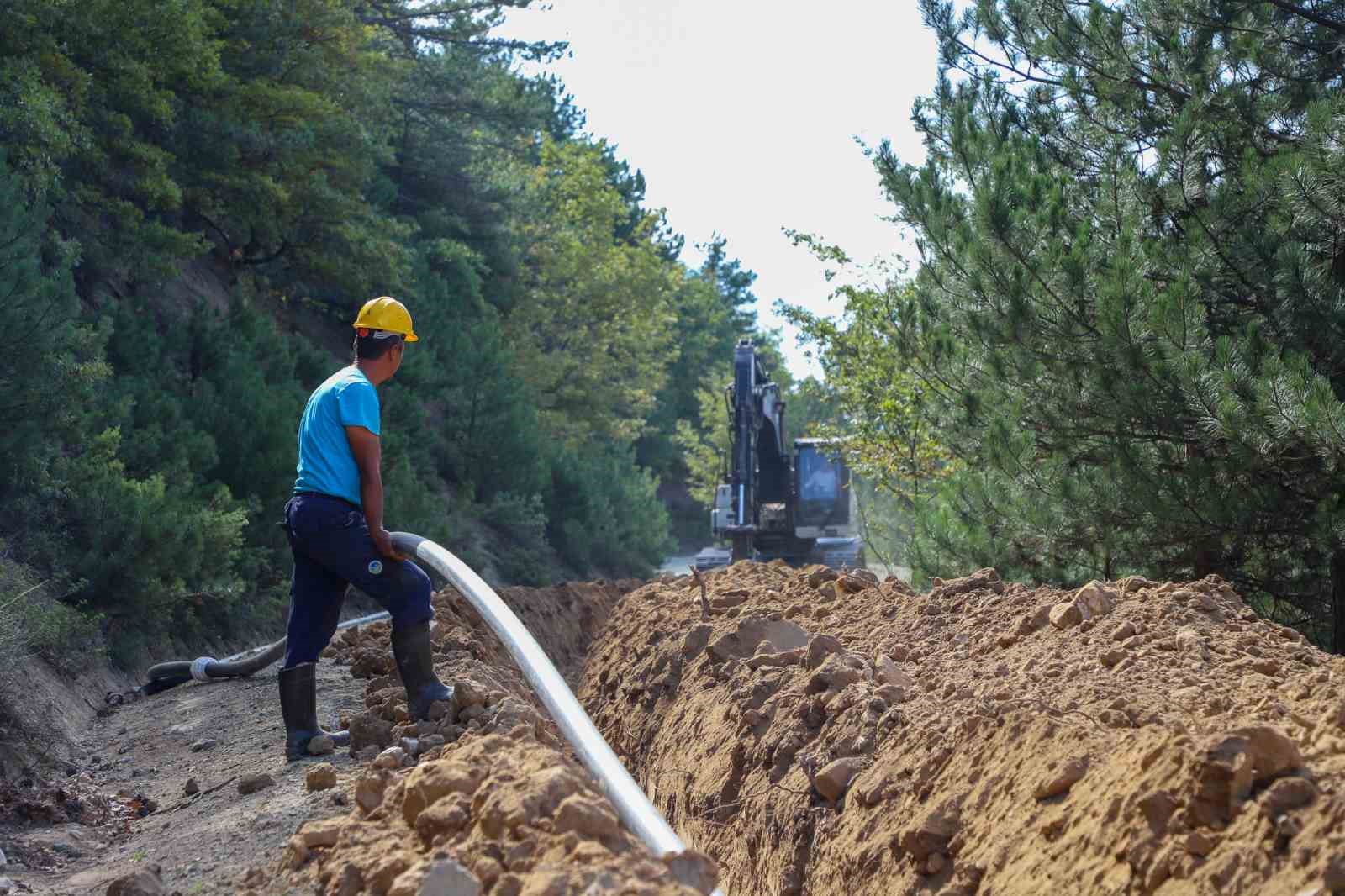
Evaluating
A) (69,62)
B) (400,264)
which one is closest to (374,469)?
(69,62)

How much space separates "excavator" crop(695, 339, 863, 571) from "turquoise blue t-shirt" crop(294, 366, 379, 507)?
55.3 ft

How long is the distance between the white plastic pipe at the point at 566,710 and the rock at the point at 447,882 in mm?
590

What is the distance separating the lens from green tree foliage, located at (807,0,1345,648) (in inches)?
331

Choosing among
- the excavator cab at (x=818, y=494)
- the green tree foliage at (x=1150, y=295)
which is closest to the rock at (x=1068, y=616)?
the green tree foliage at (x=1150, y=295)

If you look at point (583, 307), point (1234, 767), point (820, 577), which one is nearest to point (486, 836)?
point (1234, 767)

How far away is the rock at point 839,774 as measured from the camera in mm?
5688

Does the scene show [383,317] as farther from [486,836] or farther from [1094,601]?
[1094,601]

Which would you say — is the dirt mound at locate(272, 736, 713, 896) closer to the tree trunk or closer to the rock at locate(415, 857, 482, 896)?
the rock at locate(415, 857, 482, 896)

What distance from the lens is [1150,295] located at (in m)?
8.70

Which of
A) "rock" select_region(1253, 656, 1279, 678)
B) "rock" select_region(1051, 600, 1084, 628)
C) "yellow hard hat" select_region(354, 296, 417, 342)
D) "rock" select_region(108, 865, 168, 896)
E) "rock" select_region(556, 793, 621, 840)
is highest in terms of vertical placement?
"yellow hard hat" select_region(354, 296, 417, 342)

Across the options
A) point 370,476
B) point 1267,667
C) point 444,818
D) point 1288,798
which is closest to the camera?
point 1288,798

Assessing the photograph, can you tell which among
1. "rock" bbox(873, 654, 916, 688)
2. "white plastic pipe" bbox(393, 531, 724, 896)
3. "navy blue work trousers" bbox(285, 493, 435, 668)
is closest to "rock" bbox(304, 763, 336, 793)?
"white plastic pipe" bbox(393, 531, 724, 896)

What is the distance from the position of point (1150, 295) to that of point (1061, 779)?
5.10 meters

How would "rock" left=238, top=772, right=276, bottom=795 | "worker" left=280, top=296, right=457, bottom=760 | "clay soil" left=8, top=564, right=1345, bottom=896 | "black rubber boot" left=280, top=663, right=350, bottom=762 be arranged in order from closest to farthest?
"clay soil" left=8, top=564, right=1345, bottom=896, "rock" left=238, top=772, right=276, bottom=795, "worker" left=280, top=296, right=457, bottom=760, "black rubber boot" left=280, top=663, right=350, bottom=762
